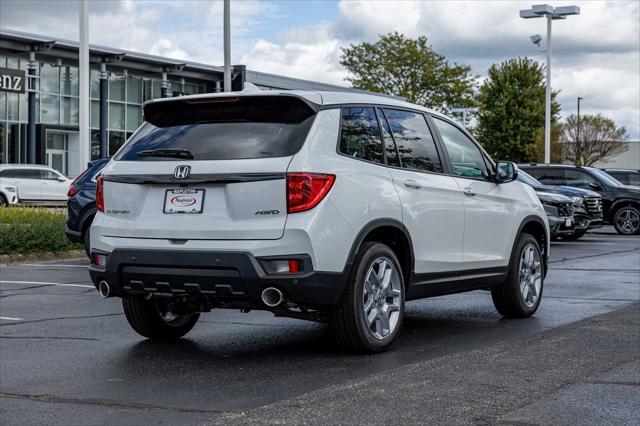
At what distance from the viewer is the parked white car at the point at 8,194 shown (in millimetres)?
35781

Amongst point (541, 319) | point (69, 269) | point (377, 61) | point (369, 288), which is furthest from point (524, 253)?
point (377, 61)

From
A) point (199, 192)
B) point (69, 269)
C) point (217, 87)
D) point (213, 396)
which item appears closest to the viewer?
point (213, 396)

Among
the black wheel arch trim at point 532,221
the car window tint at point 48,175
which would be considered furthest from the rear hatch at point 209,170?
the car window tint at point 48,175

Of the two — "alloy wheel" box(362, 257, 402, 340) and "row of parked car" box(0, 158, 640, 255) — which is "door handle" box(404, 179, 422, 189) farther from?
"row of parked car" box(0, 158, 640, 255)

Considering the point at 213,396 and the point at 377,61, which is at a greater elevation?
the point at 377,61

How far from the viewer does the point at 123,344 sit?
26.6 feet

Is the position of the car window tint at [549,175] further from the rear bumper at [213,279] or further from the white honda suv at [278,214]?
the rear bumper at [213,279]

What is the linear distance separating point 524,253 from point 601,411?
13.0 ft

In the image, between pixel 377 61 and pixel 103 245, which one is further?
pixel 377 61

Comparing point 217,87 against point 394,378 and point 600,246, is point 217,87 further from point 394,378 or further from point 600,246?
point 394,378

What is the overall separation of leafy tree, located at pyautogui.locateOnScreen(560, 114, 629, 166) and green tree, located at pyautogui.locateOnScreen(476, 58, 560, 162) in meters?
6.80

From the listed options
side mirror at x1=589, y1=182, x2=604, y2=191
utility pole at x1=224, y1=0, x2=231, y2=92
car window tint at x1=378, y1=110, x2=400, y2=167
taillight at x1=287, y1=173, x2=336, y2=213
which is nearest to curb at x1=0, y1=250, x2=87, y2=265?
car window tint at x1=378, y1=110, x2=400, y2=167

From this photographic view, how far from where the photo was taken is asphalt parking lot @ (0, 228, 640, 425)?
5.59m

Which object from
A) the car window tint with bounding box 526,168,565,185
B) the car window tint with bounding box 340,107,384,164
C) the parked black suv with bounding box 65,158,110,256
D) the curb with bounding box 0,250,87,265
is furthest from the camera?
the car window tint with bounding box 526,168,565,185
